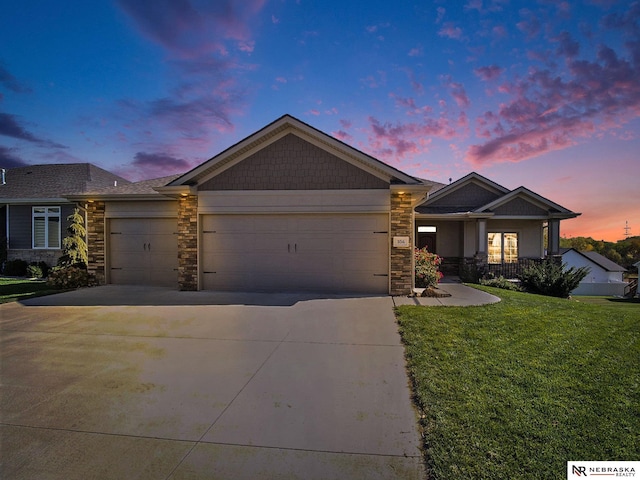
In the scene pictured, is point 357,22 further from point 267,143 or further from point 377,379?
point 377,379

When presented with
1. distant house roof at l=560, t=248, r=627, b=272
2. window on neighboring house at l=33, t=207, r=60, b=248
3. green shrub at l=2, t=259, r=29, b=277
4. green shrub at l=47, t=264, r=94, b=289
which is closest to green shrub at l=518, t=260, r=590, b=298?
green shrub at l=47, t=264, r=94, b=289

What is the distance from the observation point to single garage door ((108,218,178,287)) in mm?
11172

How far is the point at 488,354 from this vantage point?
4730 millimetres

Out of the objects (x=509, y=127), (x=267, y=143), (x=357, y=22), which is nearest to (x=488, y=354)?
(x=267, y=143)

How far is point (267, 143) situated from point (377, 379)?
7.60m

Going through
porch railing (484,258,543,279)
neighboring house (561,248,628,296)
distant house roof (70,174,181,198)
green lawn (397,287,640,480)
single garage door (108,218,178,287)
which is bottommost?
neighboring house (561,248,628,296)

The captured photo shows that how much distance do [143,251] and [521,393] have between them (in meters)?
11.3

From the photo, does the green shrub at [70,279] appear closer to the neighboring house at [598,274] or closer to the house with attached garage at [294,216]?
the house with attached garage at [294,216]

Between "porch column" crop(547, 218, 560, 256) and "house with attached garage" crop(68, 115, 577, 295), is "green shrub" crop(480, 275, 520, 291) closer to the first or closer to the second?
"porch column" crop(547, 218, 560, 256)

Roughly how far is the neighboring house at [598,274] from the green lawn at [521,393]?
26.1 m

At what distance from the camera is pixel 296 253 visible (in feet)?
32.2

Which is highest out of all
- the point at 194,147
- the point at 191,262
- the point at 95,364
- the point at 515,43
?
the point at 515,43

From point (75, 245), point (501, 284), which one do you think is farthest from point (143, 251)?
point (501, 284)

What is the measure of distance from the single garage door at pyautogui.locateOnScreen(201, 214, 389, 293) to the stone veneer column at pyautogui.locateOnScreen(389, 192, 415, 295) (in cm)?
21
